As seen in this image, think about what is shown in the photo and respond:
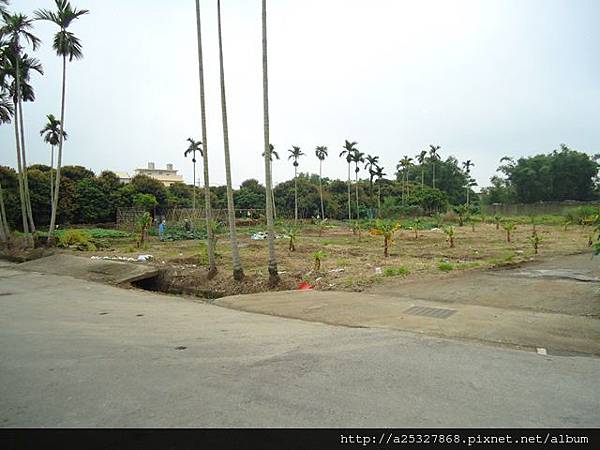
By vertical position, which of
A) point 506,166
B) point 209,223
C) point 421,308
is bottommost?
point 421,308

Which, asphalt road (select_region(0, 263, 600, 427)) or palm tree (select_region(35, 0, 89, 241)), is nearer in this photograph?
asphalt road (select_region(0, 263, 600, 427))

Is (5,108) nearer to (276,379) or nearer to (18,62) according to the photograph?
(18,62)

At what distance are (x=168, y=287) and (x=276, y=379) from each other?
34.4ft

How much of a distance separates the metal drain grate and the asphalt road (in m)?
1.50

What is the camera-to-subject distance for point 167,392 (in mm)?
3916

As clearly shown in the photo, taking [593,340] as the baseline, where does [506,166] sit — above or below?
above

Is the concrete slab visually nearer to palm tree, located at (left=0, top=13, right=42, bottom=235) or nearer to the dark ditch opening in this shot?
the dark ditch opening

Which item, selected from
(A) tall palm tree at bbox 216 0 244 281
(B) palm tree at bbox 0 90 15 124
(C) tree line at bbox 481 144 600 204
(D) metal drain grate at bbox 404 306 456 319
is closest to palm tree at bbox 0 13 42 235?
(B) palm tree at bbox 0 90 15 124

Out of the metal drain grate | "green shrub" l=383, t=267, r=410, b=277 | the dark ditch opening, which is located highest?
"green shrub" l=383, t=267, r=410, b=277

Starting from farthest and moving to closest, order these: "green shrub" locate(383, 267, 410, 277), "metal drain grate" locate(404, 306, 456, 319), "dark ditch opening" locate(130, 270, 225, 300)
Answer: "dark ditch opening" locate(130, 270, 225, 300)
"green shrub" locate(383, 267, 410, 277)
"metal drain grate" locate(404, 306, 456, 319)

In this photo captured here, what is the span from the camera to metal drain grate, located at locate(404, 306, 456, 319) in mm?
7374

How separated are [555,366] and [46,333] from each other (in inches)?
294
